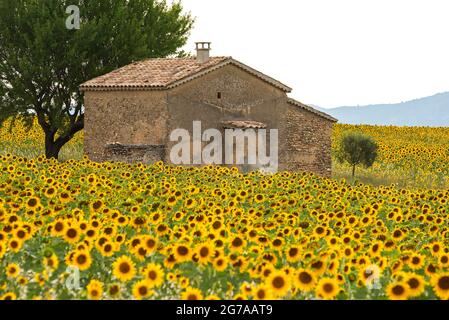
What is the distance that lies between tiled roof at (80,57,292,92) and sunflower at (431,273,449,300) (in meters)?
21.3

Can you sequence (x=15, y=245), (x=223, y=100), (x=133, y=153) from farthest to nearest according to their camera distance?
(x=223, y=100)
(x=133, y=153)
(x=15, y=245)

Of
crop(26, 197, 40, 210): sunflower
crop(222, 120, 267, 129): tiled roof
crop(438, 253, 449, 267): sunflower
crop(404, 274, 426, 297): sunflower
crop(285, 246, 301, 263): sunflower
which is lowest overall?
crop(404, 274, 426, 297): sunflower

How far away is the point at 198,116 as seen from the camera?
2786 cm

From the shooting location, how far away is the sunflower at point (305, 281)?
20.6 ft

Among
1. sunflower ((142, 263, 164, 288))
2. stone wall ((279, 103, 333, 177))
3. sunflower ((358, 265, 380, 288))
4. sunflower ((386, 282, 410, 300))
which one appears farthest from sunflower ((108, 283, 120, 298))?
stone wall ((279, 103, 333, 177))

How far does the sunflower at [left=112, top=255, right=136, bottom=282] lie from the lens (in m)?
6.67

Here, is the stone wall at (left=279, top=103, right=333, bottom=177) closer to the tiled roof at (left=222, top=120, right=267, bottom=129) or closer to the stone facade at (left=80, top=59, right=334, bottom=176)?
the stone facade at (left=80, top=59, right=334, bottom=176)

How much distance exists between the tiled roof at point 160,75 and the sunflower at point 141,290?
68.9ft

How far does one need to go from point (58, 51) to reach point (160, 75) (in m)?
6.45

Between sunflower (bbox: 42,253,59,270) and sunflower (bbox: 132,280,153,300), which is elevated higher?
sunflower (bbox: 42,253,59,270)

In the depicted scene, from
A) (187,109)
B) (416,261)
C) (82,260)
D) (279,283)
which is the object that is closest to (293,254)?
(279,283)

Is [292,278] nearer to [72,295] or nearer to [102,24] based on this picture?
[72,295]

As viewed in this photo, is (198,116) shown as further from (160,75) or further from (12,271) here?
(12,271)
